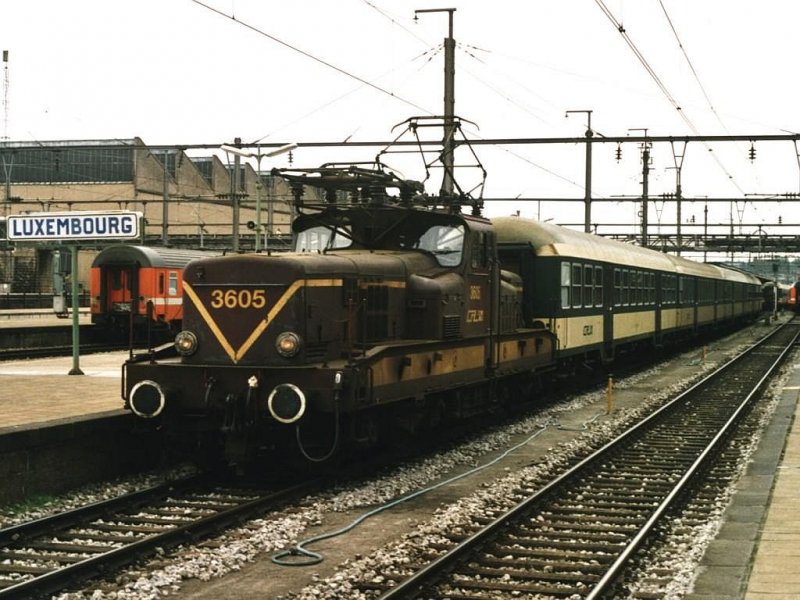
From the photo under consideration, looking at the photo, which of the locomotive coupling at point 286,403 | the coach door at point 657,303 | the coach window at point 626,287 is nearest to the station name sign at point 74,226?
the locomotive coupling at point 286,403

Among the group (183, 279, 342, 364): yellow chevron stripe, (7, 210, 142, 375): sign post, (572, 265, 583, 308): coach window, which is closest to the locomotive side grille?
(183, 279, 342, 364): yellow chevron stripe

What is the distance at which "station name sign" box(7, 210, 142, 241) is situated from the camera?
16547 millimetres

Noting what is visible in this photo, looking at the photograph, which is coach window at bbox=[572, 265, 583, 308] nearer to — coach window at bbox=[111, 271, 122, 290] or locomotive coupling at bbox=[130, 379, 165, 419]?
locomotive coupling at bbox=[130, 379, 165, 419]

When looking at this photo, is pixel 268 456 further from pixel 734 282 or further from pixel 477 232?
pixel 734 282

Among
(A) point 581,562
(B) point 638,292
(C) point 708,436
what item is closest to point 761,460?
(C) point 708,436

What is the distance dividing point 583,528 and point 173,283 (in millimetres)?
25130

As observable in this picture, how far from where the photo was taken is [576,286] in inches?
768

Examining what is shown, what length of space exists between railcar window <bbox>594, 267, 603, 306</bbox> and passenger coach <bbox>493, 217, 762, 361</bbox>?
21 millimetres

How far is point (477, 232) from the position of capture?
1345 centimetres

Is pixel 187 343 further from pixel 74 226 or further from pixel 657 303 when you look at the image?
pixel 657 303

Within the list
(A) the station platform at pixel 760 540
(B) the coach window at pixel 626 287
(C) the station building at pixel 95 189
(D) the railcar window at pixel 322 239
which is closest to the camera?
(A) the station platform at pixel 760 540

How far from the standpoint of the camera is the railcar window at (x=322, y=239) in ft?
41.4

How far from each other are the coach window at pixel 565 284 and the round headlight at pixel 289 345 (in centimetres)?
894

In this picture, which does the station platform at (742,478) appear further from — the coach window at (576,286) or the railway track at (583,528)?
the coach window at (576,286)
